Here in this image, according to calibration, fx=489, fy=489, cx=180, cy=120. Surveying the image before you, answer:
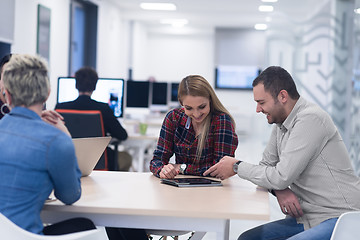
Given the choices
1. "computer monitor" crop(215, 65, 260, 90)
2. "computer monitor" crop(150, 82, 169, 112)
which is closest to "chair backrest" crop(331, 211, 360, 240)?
"computer monitor" crop(150, 82, 169, 112)

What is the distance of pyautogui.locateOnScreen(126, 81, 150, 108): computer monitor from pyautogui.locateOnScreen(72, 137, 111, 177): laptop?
4.28m

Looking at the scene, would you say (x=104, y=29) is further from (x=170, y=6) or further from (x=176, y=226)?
(x=176, y=226)

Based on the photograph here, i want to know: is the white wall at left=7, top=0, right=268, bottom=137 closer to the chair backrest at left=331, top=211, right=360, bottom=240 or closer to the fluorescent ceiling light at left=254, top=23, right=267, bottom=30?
the fluorescent ceiling light at left=254, top=23, right=267, bottom=30

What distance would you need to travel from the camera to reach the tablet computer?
229cm

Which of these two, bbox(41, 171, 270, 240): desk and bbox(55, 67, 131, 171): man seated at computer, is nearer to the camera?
bbox(41, 171, 270, 240): desk

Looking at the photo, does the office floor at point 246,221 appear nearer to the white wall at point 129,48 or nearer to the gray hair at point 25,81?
the white wall at point 129,48

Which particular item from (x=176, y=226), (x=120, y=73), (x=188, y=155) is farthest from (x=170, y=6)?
(x=176, y=226)

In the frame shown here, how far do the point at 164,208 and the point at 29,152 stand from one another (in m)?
0.54

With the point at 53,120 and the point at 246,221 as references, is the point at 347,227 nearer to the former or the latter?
the point at 53,120

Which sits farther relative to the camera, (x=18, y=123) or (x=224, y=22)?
(x=224, y=22)

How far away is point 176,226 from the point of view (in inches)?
74.4

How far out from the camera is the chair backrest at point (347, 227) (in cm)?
180

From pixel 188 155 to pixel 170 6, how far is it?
8091 millimetres

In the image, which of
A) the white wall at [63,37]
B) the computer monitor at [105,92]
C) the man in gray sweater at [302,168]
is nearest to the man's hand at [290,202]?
the man in gray sweater at [302,168]
